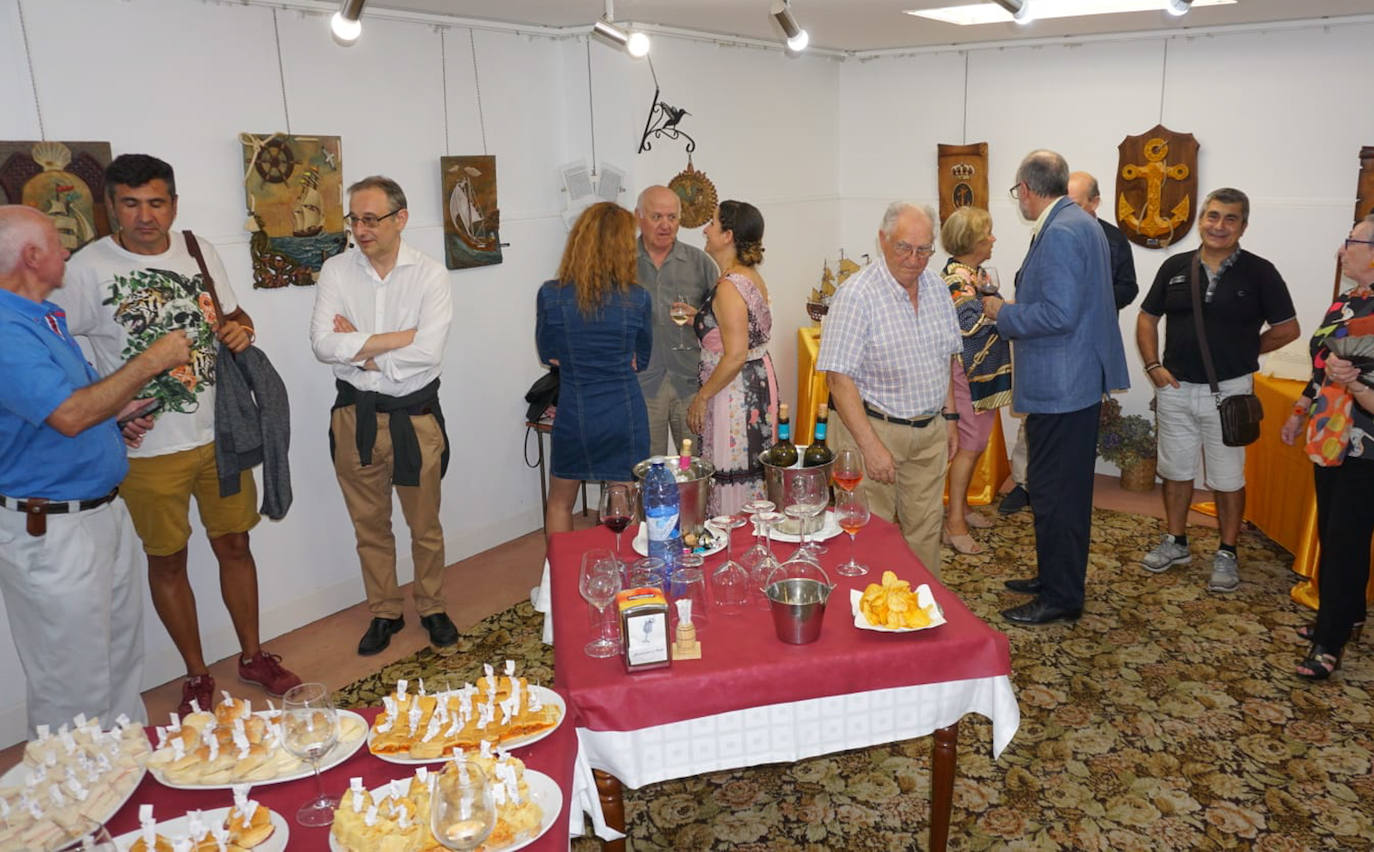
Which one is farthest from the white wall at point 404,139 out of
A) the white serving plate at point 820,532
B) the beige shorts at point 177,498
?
the white serving plate at point 820,532

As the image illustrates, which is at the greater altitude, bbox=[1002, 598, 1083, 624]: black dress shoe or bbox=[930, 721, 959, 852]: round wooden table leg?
bbox=[930, 721, 959, 852]: round wooden table leg

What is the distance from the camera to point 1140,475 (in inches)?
224

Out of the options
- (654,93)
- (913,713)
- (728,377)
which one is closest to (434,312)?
(728,377)

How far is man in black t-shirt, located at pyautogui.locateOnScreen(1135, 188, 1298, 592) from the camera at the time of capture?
4.16m

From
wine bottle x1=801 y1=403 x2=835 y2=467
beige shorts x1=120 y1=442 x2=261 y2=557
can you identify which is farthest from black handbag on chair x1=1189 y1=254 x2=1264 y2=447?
beige shorts x1=120 y1=442 x2=261 y2=557

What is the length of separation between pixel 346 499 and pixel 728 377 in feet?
5.38

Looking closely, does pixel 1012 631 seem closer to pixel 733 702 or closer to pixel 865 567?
pixel 865 567

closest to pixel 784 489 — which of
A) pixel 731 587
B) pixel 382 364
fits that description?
pixel 731 587

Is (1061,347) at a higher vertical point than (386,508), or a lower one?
higher

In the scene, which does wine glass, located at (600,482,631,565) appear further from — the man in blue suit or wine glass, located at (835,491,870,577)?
the man in blue suit

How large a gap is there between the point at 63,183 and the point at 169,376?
75 cm

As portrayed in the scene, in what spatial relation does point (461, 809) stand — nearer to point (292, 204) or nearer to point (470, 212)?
point (292, 204)

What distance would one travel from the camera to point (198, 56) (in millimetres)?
3678

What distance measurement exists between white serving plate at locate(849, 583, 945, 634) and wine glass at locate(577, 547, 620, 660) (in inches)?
21.7
